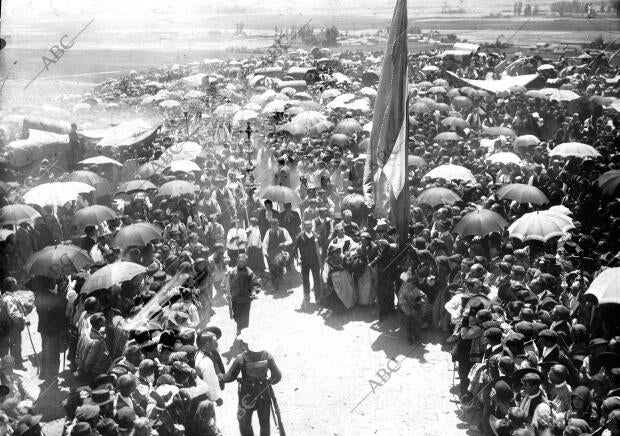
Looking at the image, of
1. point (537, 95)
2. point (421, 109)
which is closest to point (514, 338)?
point (421, 109)

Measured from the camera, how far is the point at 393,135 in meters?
9.12

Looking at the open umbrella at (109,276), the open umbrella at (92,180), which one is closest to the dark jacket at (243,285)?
the open umbrella at (109,276)

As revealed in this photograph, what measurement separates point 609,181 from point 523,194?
1469 millimetres

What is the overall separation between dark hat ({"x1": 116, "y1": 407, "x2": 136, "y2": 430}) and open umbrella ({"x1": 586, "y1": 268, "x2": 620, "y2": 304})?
198 inches

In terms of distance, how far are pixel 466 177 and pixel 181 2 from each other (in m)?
72.4

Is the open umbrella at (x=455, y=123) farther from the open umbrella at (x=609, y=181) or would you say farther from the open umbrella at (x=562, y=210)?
the open umbrella at (x=562, y=210)

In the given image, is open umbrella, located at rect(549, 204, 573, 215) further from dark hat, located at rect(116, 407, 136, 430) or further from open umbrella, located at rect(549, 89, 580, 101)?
open umbrella, located at rect(549, 89, 580, 101)

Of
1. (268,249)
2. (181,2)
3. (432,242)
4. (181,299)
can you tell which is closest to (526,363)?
(432,242)

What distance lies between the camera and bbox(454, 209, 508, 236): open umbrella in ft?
29.9

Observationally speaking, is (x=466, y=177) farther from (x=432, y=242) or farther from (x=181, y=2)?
(x=181, y=2)

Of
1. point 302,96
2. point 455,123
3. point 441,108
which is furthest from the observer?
point 302,96

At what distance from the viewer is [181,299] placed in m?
7.77

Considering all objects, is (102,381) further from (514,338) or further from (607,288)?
(607,288)

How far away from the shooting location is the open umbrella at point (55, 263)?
773 centimetres
